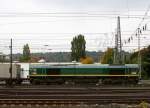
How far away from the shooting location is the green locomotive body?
208ft

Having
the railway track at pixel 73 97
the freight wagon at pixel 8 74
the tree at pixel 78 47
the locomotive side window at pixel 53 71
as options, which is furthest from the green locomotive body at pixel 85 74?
the tree at pixel 78 47

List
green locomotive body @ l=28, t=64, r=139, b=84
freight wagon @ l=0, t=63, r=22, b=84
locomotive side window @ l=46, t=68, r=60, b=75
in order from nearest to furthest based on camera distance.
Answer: green locomotive body @ l=28, t=64, r=139, b=84
locomotive side window @ l=46, t=68, r=60, b=75
freight wagon @ l=0, t=63, r=22, b=84

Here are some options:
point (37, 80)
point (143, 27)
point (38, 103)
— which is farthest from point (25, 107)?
point (37, 80)

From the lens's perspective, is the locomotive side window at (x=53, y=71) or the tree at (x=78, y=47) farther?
the tree at (x=78, y=47)

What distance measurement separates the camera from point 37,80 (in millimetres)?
62812

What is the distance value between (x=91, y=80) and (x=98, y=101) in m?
36.2

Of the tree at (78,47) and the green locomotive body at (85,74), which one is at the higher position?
the tree at (78,47)

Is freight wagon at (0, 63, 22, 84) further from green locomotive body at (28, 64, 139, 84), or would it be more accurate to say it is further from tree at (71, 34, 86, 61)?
tree at (71, 34, 86, 61)

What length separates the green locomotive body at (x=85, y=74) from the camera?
208 feet

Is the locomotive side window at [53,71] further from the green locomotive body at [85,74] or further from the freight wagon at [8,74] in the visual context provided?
the freight wagon at [8,74]

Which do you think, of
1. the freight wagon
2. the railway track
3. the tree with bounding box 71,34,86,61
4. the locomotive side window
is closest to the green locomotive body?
the locomotive side window

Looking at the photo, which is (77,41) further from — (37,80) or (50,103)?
(50,103)

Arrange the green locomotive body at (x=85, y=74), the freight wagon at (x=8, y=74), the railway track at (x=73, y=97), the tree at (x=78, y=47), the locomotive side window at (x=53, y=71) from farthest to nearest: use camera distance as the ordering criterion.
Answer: the tree at (x=78, y=47) → the freight wagon at (x=8, y=74) → the locomotive side window at (x=53, y=71) → the green locomotive body at (x=85, y=74) → the railway track at (x=73, y=97)

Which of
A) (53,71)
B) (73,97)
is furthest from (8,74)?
(73,97)
